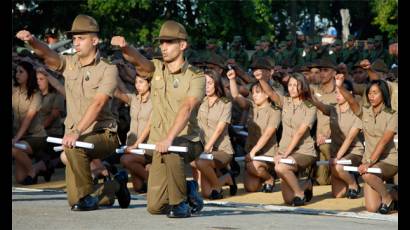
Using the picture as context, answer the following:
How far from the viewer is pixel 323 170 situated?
2016cm

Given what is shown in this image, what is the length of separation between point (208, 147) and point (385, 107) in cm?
303

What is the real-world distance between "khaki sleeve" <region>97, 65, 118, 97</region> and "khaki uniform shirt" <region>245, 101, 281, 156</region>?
4583 millimetres

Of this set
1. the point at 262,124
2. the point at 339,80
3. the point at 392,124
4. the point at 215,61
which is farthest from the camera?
the point at 215,61

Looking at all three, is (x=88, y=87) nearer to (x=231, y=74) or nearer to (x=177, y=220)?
(x=177, y=220)

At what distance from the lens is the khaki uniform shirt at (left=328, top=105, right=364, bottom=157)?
18.5 m

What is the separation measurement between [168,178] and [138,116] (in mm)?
5109

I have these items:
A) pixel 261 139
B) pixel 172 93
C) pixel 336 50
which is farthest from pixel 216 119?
pixel 336 50

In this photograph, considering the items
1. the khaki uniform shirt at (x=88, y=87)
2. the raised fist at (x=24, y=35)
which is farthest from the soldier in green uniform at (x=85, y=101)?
the raised fist at (x=24, y=35)

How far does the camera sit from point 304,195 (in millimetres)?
17531

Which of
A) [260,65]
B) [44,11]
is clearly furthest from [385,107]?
[44,11]

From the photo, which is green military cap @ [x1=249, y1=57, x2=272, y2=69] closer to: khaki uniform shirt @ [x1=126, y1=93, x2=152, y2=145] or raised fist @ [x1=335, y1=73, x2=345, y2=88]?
khaki uniform shirt @ [x1=126, y1=93, x2=152, y2=145]

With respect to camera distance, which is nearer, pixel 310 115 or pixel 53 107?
pixel 310 115

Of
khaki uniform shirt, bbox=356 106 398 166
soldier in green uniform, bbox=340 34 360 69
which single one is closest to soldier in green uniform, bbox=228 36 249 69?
soldier in green uniform, bbox=340 34 360 69

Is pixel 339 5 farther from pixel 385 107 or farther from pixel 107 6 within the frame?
pixel 385 107
